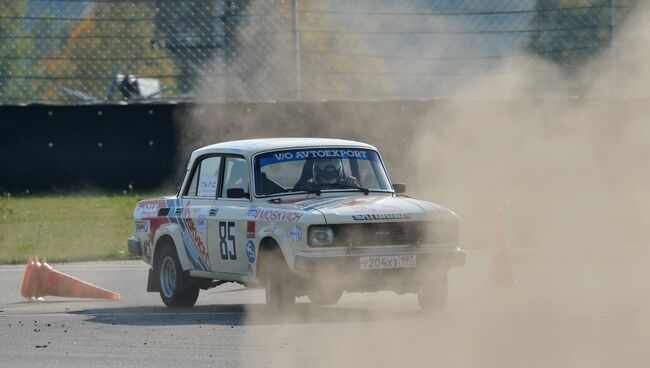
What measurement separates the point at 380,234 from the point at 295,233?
0.66 metres

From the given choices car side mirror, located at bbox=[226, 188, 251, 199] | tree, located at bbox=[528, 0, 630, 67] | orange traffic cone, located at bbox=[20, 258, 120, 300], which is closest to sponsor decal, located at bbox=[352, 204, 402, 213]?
car side mirror, located at bbox=[226, 188, 251, 199]

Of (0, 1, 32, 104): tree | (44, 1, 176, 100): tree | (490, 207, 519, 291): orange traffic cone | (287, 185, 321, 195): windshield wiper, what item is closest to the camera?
(287, 185, 321, 195): windshield wiper

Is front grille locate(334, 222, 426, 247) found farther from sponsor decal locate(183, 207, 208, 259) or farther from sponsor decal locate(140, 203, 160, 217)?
sponsor decal locate(140, 203, 160, 217)

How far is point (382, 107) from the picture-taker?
22.0m

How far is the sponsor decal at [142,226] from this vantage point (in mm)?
12802

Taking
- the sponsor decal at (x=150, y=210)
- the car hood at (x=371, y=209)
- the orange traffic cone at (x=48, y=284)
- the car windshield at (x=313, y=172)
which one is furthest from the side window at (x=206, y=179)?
the orange traffic cone at (x=48, y=284)

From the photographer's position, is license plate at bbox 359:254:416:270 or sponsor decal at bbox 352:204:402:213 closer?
license plate at bbox 359:254:416:270

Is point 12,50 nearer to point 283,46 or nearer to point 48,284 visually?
point 283,46

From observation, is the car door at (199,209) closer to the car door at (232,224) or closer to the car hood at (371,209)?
the car door at (232,224)

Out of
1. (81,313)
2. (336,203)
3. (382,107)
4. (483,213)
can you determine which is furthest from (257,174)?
(382,107)

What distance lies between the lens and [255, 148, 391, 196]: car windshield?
11617mm

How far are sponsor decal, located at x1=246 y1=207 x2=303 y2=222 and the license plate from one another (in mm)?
618

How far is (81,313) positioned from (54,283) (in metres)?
1.29

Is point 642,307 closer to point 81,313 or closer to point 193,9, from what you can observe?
point 81,313
